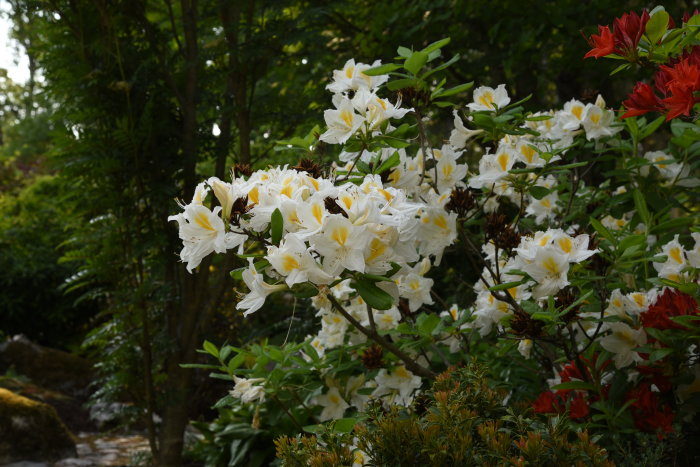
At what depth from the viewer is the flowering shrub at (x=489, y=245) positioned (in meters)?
1.41

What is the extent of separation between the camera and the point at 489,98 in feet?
6.72

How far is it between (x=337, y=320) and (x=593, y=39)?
1375 millimetres

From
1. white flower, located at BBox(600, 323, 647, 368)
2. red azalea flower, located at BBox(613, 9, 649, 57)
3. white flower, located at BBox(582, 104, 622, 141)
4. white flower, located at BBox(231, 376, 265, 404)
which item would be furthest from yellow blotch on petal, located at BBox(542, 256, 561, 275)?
white flower, located at BBox(231, 376, 265, 404)

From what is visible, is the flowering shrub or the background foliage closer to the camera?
the flowering shrub

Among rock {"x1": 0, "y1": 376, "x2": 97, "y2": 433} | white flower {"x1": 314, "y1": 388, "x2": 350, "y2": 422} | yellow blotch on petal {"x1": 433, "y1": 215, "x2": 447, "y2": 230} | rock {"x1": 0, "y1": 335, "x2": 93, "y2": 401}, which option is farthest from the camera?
rock {"x1": 0, "y1": 335, "x2": 93, "y2": 401}

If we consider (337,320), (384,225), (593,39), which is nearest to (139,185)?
(337,320)

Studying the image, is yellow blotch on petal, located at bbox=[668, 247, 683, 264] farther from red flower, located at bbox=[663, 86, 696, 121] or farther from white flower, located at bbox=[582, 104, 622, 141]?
red flower, located at bbox=[663, 86, 696, 121]

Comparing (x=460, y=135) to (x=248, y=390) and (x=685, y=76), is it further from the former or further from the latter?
(x=248, y=390)

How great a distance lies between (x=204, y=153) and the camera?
338cm

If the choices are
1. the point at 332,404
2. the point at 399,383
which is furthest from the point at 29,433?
the point at 399,383

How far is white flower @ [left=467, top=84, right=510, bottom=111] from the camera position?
2004 mm

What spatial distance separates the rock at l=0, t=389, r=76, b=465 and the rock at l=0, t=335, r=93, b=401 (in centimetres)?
239

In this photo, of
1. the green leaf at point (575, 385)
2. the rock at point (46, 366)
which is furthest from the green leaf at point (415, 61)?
the rock at point (46, 366)

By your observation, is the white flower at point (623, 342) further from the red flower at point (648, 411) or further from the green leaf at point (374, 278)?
the green leaf at point (374, 278)
